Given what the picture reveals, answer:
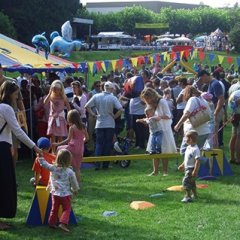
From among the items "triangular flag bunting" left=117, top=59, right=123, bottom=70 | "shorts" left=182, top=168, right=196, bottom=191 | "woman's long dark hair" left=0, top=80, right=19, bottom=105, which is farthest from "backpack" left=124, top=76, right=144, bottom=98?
"triangular flag bunting" left=117, top=59, right=123, bottom=70

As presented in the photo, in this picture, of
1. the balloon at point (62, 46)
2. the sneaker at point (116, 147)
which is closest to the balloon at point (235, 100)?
the sneaker at point (116, 147)

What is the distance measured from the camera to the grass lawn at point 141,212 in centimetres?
721

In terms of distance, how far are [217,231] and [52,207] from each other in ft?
6.51

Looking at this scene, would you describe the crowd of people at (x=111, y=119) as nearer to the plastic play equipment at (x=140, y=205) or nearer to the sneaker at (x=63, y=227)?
the sneaker at (x=63, y=227)

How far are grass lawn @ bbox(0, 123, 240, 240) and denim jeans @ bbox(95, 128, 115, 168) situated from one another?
0.74 meters

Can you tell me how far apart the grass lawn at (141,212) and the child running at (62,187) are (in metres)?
0.16

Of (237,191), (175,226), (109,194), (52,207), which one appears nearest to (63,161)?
(52,207)

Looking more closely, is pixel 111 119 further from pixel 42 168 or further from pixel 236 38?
pixel 236 38

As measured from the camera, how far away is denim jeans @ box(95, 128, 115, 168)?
39.6 feet

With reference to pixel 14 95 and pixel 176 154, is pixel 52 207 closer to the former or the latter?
pixel 14 95

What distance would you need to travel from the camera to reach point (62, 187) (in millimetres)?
7281

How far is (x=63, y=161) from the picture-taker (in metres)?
7.33

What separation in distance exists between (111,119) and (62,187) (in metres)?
4.79

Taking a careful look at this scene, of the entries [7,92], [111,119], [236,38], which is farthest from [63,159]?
[236,38]
